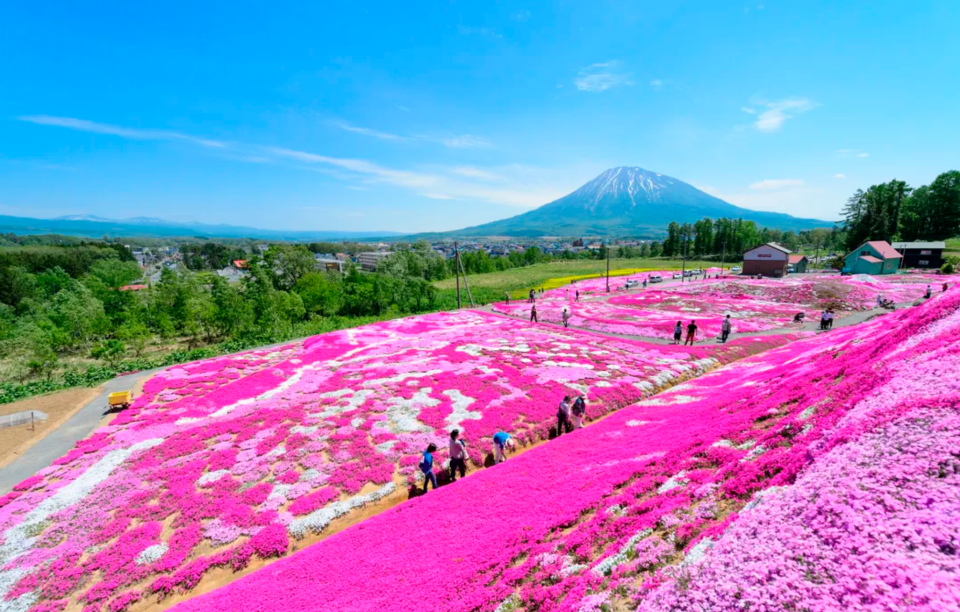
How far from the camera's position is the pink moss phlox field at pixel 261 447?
10.5 metres

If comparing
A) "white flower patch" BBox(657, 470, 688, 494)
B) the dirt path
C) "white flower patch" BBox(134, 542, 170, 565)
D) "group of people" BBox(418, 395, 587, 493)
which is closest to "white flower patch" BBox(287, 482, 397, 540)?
"group of people" BBox(418, 395, 587, 493)

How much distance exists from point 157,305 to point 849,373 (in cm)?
6409

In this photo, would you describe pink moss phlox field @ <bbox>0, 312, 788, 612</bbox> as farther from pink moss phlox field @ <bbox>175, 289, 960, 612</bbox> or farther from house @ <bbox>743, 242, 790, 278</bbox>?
house @ <bbox>743, 242, 790, 278</bbox>

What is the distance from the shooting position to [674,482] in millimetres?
8398

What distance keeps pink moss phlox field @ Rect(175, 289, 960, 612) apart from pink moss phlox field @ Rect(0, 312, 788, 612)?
2767 millimetres

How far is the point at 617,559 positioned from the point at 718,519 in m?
1.99

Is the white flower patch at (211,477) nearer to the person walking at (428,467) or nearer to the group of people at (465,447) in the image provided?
the group of people at (465,447)

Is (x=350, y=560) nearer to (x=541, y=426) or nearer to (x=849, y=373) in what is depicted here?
(x=541, y=426)

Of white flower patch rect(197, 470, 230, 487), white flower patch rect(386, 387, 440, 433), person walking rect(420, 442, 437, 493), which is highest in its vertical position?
person walking rect(420, 442, 437, 493)

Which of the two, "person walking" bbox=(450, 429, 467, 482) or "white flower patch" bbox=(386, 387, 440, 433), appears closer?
"person walking" bbox=(450, 429, 467, 482)

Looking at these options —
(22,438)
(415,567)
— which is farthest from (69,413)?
(415,567)

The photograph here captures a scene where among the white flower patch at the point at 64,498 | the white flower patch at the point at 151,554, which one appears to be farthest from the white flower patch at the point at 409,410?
the white flower patch at the point at 64,498

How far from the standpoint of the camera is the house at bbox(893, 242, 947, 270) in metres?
66.5

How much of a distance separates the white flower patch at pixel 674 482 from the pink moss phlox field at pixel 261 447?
8.38 meters
